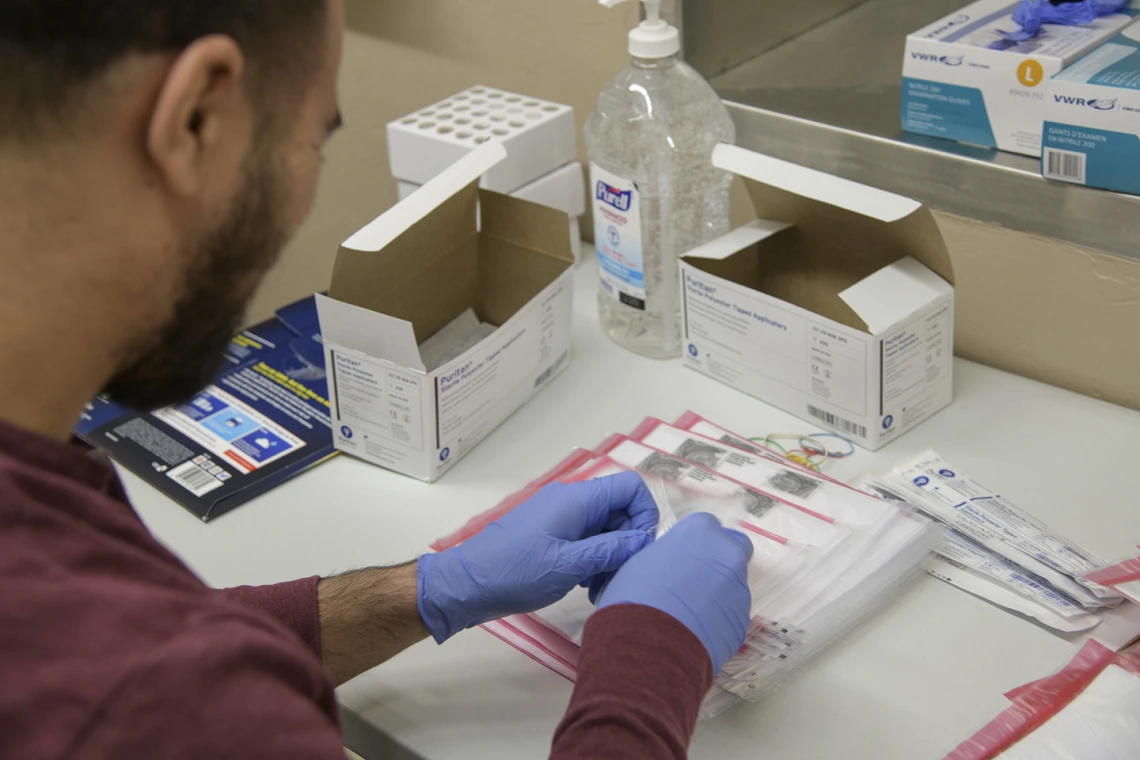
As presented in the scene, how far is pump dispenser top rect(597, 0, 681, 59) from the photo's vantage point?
1.20 m

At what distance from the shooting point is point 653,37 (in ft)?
3.92

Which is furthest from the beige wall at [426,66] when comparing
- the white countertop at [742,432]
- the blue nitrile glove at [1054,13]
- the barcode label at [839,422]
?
the barcode label at [839,422]

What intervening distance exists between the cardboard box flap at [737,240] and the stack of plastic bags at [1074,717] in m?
0.57

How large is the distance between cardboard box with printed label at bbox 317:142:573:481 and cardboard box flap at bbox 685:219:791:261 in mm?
155

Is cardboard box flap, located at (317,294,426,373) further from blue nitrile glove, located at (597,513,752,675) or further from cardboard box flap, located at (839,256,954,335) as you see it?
cardboard box flap, located at (839,256,954,335)

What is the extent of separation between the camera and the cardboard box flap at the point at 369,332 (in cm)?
107

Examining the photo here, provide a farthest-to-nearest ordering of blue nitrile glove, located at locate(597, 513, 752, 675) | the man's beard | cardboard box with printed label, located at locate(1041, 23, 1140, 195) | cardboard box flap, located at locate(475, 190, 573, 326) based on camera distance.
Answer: cardboard box flap, located at locate(475, 190, 573, 326)
cardboard box with printed label, located at locate(1041, 23, 1140, 195)
blue nitrile glove, located at locate(597, 513, 752, 675)
the man's beard

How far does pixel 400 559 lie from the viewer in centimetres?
107

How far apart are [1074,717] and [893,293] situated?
46 cm

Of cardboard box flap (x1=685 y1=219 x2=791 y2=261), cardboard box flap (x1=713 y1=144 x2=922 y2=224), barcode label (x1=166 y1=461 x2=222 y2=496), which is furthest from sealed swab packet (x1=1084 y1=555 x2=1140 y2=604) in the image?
barcode label (x1=166 y1=461 x2=222 y2=496)

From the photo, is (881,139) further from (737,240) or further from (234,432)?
(234,432)

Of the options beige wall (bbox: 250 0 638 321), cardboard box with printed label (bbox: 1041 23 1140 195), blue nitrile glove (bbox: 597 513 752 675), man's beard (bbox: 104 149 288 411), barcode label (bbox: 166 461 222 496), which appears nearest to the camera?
man's beard (bbox: 104 149 288 411)

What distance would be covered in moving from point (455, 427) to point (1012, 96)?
69cm

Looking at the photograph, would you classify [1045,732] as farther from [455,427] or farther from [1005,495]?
Answer: [455,427]
